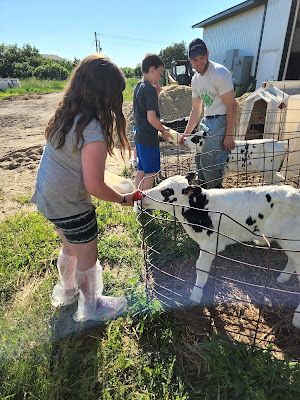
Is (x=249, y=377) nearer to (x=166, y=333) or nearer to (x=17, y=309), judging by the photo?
(x=166, y=333)

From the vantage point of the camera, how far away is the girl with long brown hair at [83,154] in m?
2.11

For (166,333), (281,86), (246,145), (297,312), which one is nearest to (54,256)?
(166,333)

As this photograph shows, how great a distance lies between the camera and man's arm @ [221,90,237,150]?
398cm

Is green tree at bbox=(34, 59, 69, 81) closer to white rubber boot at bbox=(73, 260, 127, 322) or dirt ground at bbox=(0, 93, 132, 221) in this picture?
dirt ground at bbox=(0, 93, 132, 221)

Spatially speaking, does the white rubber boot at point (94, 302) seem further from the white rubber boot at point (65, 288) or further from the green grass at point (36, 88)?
the green grass at point (36, 88)

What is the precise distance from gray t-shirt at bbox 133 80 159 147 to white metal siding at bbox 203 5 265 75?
13681 millimetres

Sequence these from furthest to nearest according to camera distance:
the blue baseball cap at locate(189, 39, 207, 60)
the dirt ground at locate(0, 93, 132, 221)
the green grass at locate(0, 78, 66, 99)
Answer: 1. the green grass at locate(0, 78, 66, 99)
2. the dirt ground at locate(0, 93, 132, 221)
3. the blue baseball cap at locate(189, 39, 207, 60)

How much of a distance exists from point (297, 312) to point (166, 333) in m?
1.34

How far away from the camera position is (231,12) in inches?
647

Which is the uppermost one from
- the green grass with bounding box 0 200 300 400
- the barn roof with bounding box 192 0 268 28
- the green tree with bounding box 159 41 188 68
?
the green tree with bounding box 159 41 188 68

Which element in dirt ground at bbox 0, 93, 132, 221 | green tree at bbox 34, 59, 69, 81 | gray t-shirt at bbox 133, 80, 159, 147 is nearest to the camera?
gray t-shirt at bbox 133, 80, 159, 147

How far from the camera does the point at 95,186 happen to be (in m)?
2.22

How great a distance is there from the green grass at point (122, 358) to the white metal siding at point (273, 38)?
13.3 metres

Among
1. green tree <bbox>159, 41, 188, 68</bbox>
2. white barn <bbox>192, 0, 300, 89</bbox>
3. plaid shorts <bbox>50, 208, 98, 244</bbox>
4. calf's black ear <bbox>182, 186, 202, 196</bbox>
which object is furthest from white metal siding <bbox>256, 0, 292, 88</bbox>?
green tree <bbox>159, 41, 188, 68</bbox>
